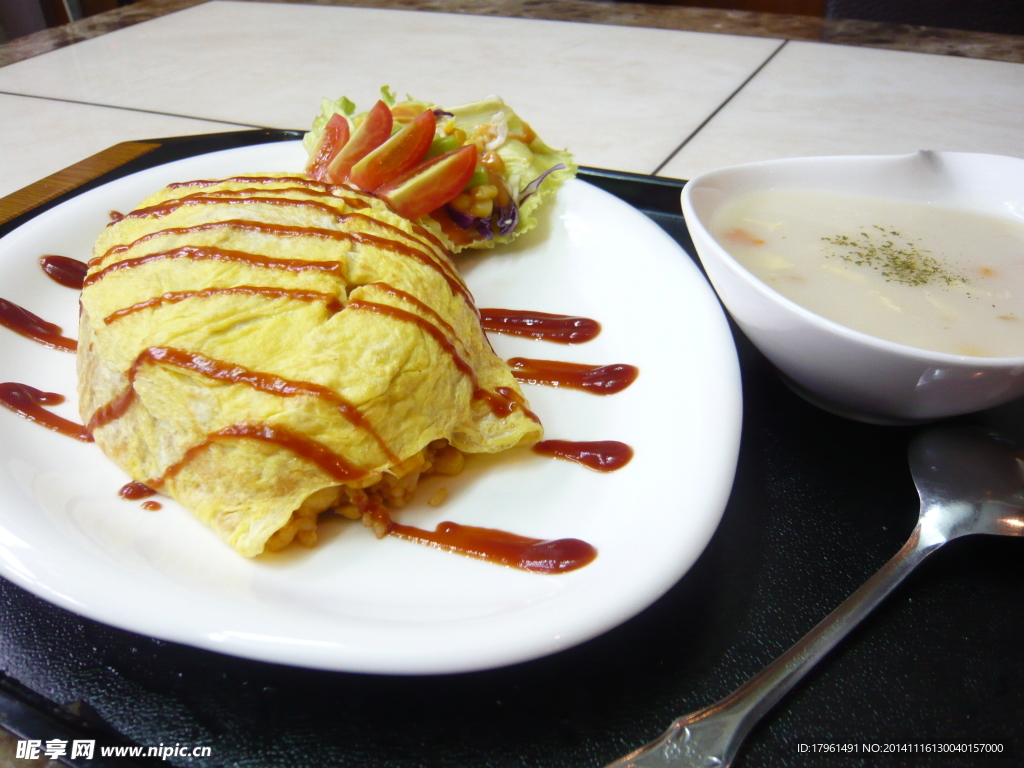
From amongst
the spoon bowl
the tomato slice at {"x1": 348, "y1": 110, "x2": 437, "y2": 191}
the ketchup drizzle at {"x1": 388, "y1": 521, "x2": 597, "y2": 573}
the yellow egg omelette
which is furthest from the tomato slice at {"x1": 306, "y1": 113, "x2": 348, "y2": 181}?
the spoon bowl

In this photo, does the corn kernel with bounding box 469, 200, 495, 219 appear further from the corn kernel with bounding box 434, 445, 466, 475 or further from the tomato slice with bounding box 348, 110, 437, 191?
the corn kernel with bounding box 434, 445, 466, 475

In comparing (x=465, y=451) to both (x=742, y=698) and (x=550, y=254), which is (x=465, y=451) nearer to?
(x=742, y=698)

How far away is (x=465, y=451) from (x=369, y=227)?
0.64 m

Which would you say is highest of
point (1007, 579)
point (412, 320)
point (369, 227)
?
point (369, 227)

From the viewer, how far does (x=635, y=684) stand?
123 centimetres

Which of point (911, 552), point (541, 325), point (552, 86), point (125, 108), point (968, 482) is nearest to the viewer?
point (911, 552)

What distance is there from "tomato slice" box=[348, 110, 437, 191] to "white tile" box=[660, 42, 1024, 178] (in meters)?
1.19

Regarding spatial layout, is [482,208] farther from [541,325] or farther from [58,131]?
[58,131]

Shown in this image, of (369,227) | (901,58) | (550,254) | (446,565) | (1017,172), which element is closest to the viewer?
(446,565)

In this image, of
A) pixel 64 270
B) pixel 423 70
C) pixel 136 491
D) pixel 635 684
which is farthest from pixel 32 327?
pixel 423 70

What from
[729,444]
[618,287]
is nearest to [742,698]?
[729,444]

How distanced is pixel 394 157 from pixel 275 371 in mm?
1254

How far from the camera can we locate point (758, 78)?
14.0 ft

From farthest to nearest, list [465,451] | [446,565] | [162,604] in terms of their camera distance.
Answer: [465,451], [446,565], [162,604]
